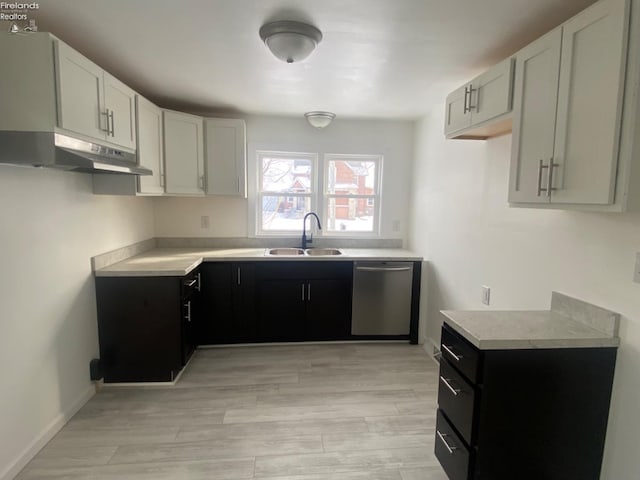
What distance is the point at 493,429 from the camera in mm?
1455

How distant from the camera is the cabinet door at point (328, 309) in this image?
133 inches

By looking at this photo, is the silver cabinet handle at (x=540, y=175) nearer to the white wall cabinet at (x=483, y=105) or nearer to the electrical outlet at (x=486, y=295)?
the white wall cabinet at (x=483, y=105)

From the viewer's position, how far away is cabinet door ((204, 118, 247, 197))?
3375 mm

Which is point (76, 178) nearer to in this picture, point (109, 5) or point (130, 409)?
point (109, 5)

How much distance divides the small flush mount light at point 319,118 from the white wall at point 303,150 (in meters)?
0.30

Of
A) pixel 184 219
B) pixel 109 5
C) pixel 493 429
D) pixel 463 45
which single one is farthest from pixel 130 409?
pixel 463 45

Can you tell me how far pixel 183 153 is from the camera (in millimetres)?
3232

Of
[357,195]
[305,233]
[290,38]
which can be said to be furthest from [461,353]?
[357,195]

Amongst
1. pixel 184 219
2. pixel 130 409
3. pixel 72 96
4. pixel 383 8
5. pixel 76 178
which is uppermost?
pixel 383 8

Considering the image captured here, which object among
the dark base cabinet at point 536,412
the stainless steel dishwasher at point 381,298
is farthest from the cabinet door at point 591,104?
the stainless steel dishwasher at point 381,298

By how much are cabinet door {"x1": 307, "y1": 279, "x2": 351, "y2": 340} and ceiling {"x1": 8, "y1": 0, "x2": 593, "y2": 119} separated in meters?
1.76

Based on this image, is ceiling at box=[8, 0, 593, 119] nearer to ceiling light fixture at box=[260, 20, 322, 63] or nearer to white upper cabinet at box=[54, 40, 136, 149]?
ceiling light fixture at box=[260, 20, 322, 63]

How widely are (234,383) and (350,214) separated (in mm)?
2198

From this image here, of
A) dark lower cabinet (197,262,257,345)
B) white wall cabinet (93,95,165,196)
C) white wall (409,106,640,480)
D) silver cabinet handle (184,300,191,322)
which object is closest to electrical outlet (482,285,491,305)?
white wall (409,106,640,480)
